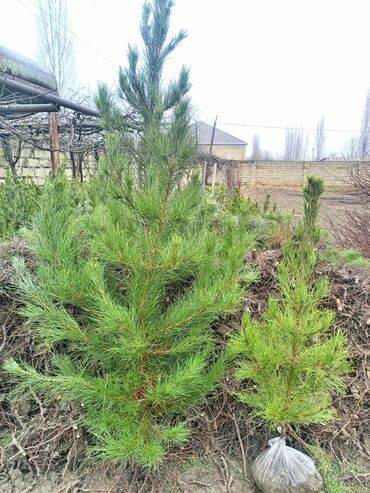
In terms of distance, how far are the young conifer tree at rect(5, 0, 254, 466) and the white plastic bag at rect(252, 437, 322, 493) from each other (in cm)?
40

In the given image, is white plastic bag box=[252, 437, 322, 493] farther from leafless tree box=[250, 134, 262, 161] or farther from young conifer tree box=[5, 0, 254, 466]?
leafless tree box=[250, 134, 262, 161]

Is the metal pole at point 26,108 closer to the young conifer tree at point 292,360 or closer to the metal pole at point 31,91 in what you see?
the metal pole at point 31,91

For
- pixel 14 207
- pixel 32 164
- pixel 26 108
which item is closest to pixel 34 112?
pixel 26 108

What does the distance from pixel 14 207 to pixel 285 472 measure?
2.58m

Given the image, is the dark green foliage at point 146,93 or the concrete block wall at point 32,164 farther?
the concrete block wall at point 32,164

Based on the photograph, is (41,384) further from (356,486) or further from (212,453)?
(356,486)

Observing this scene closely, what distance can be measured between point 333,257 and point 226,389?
4.74 ft

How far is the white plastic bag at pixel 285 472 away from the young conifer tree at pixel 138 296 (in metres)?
0.40

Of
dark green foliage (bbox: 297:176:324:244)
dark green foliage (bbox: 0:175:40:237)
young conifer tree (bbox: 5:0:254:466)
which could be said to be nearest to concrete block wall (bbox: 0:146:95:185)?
dark green foliage (bbox: 0:175:40:237)

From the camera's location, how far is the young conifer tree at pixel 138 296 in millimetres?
1394

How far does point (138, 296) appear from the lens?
4.81 feet

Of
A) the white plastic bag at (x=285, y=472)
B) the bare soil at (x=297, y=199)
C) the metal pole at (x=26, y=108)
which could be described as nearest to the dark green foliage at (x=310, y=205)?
the white plastic bag at (x=285, y=472)

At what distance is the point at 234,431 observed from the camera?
1847mm

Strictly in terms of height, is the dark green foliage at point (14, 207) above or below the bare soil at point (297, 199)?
above
